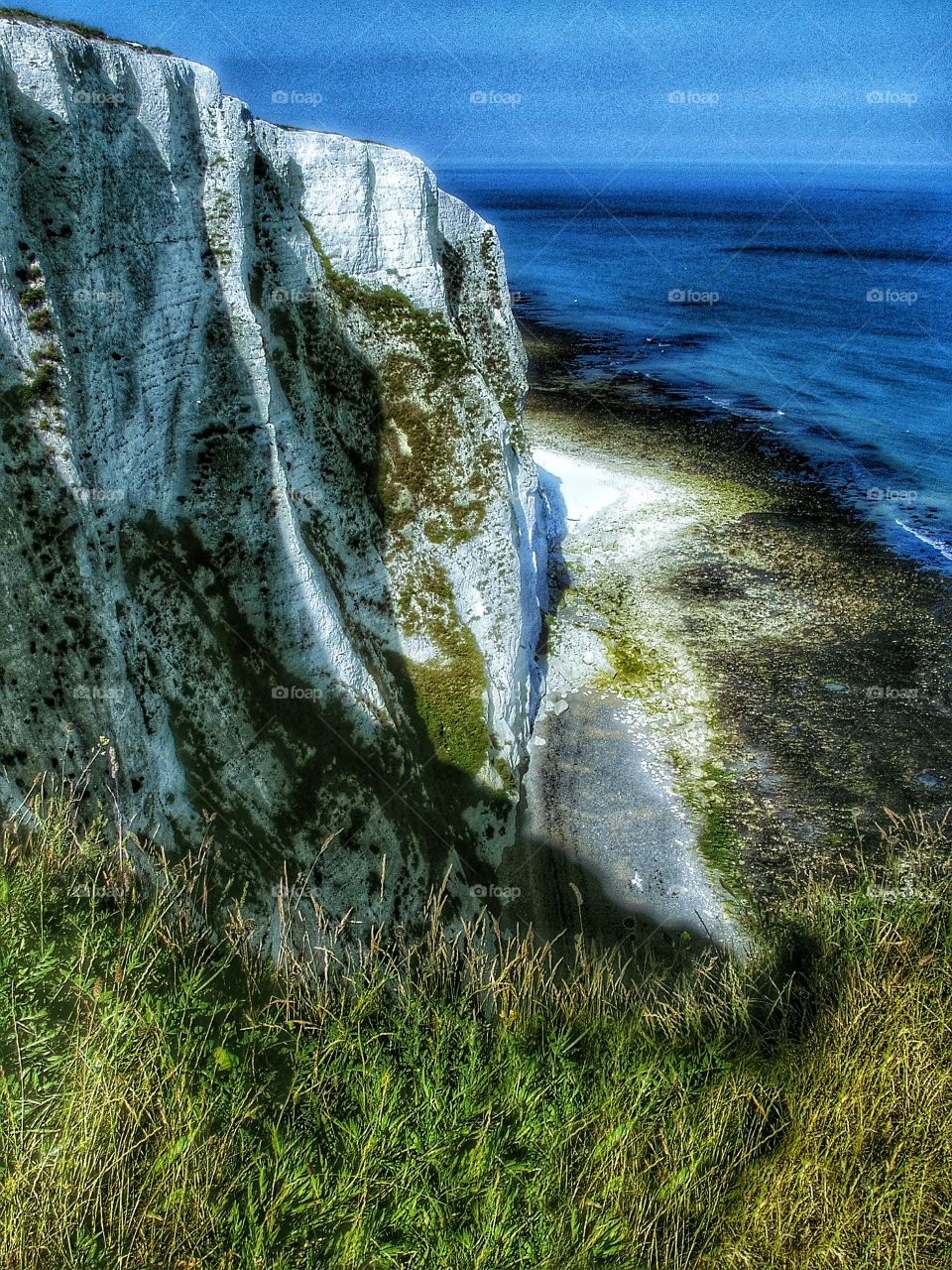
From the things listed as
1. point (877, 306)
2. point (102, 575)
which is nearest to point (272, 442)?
point (102, 575)

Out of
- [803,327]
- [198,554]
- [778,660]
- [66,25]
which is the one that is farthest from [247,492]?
[803,327]

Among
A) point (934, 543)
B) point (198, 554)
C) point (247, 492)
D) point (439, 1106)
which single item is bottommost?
point (934, 543)

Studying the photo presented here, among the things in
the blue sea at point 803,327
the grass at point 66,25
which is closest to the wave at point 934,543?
the blue sea at point 803,327

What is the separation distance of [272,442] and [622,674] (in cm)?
1490

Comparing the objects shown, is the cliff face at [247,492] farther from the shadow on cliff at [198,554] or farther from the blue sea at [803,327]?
the blue sea at [803,327]

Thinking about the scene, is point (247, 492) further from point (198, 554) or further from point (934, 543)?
point (934, 543)

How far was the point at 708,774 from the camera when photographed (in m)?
24.3

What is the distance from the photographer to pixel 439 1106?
654 cm

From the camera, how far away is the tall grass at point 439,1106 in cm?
552

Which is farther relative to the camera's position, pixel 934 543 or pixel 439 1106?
pixel 934 543

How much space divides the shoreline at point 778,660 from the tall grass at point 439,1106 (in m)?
9.13

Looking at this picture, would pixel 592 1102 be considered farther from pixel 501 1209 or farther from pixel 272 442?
pixel 272 442

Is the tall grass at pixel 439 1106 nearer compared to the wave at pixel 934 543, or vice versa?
the tall grass at pixel 439 1106

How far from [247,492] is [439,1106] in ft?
41.1
